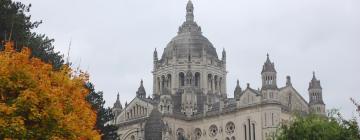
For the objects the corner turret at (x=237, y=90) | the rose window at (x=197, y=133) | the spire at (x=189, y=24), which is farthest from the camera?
the spire at (x=189, y=24)

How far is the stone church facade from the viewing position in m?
70.1

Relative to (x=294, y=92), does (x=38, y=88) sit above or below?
below

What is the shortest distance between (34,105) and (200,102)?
206 feet

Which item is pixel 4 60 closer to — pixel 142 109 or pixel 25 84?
pixel 25 84

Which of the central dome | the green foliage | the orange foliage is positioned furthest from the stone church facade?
the orange foliage

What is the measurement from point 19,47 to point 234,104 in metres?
48.2

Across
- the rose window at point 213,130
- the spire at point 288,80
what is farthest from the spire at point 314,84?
the rose window at point 213,130

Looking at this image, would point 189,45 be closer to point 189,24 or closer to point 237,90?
point 189,24

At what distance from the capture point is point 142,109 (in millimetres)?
79188

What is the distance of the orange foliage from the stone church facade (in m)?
37.8

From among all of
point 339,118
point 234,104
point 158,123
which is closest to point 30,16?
point 339,118

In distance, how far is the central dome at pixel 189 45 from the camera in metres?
85.1

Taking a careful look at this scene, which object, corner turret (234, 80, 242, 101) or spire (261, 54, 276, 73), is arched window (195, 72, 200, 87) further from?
spire (261, 54, 276, 73)

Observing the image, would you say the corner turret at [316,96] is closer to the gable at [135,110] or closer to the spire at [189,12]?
the gable at [135,110]
